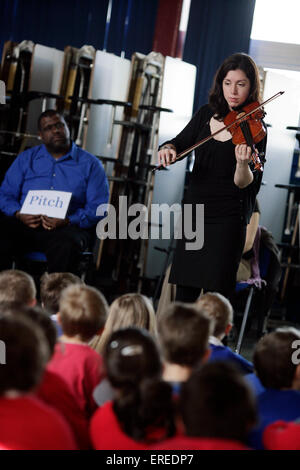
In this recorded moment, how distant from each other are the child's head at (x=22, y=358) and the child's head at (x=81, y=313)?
0.66 m

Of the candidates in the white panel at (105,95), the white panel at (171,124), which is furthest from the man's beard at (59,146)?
the white panel at (171,124)

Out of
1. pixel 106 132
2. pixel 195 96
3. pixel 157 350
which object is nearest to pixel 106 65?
pixel 106 132

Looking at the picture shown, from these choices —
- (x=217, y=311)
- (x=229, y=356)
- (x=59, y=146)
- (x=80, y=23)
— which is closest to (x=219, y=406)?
(x=229, y=356)

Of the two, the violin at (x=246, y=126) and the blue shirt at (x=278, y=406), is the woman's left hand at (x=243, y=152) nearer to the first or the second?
the violin at (x=246, y=126)

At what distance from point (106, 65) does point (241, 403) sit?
4209 millimetres

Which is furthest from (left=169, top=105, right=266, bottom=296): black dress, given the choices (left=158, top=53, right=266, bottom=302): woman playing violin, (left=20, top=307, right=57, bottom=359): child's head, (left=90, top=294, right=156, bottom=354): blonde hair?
(left=20, top=307, right=57, bottom=359): child's head

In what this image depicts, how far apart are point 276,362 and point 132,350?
1.46 feet

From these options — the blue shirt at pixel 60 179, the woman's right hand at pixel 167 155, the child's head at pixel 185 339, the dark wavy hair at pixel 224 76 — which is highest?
the dark wavy hair at pixel 224 76

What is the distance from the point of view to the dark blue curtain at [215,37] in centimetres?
574

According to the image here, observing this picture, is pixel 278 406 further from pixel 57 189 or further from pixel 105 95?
pixel 105 95

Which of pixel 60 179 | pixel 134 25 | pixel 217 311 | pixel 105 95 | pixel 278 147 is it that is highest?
pixel 134 25

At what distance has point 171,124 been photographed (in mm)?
5125

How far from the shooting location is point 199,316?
1802mm

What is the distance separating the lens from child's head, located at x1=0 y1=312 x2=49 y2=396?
50.5 inches
